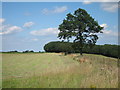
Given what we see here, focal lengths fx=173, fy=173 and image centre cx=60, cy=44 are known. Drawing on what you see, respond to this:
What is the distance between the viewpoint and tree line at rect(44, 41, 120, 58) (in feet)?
120

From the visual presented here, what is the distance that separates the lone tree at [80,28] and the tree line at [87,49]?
55.4 inches

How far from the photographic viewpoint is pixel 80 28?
36750 mm

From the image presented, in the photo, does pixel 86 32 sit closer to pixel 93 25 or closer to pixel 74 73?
pixel 93 25

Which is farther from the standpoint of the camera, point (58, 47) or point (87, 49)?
point (58, 47)

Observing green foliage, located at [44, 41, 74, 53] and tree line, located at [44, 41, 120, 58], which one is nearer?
tree line, located at [44, 41, 120, 58]

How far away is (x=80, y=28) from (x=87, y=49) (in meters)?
9.73

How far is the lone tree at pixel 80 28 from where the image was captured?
3644cm

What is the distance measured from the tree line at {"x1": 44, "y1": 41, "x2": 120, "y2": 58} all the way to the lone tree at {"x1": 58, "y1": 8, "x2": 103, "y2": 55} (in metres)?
1.41

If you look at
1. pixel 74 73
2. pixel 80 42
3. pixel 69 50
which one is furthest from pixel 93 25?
pixel 74 73

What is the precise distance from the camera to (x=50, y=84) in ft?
24.0

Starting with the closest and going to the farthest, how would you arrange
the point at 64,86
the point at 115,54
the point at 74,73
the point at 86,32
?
1. the point at 64,86
2. the point at 74,73
3. the point at 115,54
4. the point at 86,32

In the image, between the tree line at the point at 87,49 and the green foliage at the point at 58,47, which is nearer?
the tree line at the point at 87,49

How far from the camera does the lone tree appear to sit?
120 feet

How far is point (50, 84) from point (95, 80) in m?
1.96
